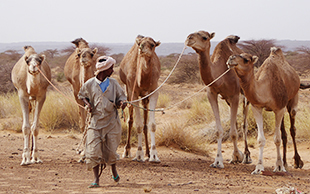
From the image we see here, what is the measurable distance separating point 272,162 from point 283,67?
2.54 meters

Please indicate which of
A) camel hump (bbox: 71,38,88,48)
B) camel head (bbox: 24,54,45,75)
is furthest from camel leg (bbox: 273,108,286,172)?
camel hump (bbox: 71,38,88,48)

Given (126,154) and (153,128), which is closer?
(153,128)

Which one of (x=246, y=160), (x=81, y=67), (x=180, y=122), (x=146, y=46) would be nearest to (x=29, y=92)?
(x=81, y=67)

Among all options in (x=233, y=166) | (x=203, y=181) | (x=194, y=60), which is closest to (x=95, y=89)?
(x=203, y=181)

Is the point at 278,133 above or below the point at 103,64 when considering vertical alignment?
below

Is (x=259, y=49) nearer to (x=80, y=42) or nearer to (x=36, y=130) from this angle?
(x=80, y=42)

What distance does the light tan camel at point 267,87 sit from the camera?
677cm

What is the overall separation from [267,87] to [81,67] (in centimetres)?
350

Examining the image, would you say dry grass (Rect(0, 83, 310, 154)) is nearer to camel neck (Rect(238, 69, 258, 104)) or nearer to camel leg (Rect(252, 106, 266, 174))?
camel leg (Rect(252, 106, 266, 174))

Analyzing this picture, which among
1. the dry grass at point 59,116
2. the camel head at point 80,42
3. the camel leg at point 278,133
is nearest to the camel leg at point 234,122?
the camel leg at point 278,133

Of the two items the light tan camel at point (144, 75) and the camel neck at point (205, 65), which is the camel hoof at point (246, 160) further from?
the camel neck at point (205, 65)

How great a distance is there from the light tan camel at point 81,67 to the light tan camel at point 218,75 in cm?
188

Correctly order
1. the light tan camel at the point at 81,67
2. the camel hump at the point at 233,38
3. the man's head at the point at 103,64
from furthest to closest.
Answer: the camel hump at the point at 233,38 < the light tan camel at the point at 81,67 < the man's head at the point at 103,64

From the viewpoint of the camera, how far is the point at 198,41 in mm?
7473
